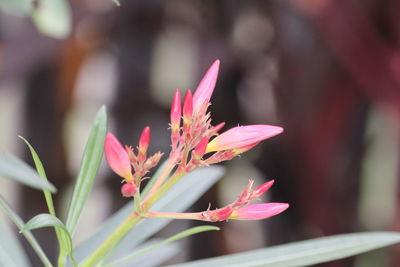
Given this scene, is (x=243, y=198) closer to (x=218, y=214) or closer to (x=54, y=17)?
(x=218, y=214)

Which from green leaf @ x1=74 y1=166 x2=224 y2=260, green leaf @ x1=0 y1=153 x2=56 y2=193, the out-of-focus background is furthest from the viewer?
the out-of-focus background

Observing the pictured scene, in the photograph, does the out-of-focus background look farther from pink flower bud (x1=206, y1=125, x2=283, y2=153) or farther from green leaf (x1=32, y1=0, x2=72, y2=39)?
pink flower bud (x1=206, y1=125, x2=283, y2=153)

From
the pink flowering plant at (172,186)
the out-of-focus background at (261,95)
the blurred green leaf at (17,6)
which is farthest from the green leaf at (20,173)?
the out-of-focus background at (261,95)

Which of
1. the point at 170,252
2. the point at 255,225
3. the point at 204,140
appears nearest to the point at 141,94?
the point at 255,225

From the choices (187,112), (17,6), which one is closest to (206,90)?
(187,112)

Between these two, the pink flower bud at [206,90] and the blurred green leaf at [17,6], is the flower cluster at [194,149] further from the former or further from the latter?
the blurred green leaf at [17,6]

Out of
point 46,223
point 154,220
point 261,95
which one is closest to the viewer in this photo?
point 46,223

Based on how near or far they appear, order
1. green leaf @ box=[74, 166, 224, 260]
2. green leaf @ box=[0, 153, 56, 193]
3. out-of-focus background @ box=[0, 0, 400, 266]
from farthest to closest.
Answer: out-of-focus background @ box=[0, 0, 400, 266] → green leaf @ box=[74, 166, 224, 260] → green leaf @ box=[0, 153, 56, 193]

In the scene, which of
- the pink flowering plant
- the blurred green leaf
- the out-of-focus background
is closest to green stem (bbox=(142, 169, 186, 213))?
the pink flowering plant
